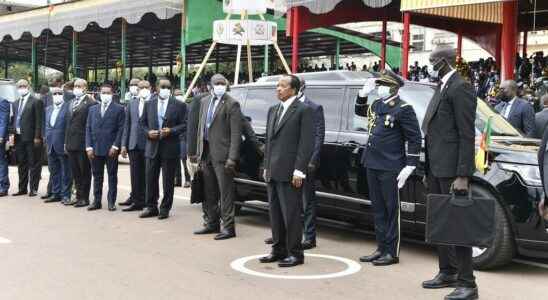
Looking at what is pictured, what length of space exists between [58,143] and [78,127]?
61 cm

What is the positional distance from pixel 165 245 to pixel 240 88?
8.76 feet

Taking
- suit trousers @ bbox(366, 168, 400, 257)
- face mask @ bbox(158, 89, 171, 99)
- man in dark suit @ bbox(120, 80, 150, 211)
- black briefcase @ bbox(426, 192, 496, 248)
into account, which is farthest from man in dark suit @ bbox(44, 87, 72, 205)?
black briefcase @ bbox(426, 192, 496, 248)

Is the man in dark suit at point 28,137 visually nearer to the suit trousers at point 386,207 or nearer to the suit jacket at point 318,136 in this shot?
the suit jacket at point 318,136

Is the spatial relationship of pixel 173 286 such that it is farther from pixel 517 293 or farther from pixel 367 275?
pixel 517 293

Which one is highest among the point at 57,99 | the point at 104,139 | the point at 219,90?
the point at 219,90

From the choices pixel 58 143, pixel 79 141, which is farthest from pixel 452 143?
pixel 58 143

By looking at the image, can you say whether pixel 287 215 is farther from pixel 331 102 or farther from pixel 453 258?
pixel 331 102

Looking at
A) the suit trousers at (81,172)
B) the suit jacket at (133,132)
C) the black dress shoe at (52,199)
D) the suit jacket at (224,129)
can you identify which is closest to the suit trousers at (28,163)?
the black dress shoe at (52,199)

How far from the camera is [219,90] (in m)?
7.52

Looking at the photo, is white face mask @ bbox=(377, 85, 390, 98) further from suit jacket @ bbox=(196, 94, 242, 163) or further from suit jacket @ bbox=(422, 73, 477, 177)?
suit jacket @ bbox=(196, 94, 242, 163)

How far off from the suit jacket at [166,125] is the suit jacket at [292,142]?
3002mm

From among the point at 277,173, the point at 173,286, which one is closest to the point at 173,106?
the point at 277,173

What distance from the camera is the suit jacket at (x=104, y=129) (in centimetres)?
952

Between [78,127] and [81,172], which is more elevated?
[78,127]
